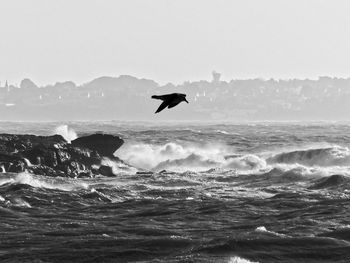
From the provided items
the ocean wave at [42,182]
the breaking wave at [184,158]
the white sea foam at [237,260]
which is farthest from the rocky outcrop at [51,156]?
the white sea foam at [237,260]

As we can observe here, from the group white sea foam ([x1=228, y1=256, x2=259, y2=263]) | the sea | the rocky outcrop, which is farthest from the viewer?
the rocky outcrop

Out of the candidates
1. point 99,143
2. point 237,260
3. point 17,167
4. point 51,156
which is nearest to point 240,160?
point 99,143

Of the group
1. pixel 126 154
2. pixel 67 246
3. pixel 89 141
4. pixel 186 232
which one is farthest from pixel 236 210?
pixel 126 154

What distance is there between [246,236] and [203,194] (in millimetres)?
13018

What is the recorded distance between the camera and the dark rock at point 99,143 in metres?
55.8

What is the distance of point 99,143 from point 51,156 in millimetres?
6428

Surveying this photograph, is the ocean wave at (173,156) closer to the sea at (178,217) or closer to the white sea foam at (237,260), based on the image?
the sea at (178,217)

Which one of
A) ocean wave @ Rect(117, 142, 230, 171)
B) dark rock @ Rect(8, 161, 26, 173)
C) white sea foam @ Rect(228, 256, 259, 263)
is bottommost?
ocean wave @ Rect(117, 142, 230, 171)

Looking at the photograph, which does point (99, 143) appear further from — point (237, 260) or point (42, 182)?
point (237, 260)

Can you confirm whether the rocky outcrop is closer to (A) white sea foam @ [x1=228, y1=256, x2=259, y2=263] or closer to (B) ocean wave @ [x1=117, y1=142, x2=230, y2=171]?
(B) ocean wave @ [x1=117, y1=142, x2=230, y2=171]

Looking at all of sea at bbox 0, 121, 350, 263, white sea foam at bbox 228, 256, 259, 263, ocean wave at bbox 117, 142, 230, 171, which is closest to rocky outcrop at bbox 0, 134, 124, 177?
sea at bbox 0, 121, 350, 263

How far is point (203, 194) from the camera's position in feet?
132

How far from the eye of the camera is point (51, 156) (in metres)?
50.4

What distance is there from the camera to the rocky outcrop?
158ft
